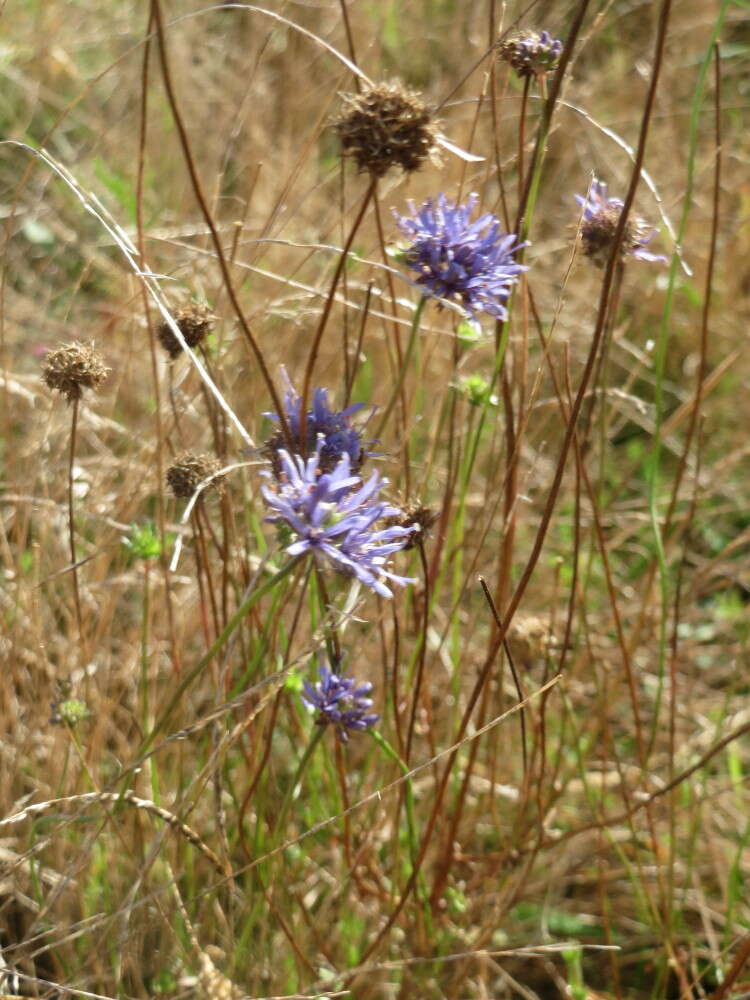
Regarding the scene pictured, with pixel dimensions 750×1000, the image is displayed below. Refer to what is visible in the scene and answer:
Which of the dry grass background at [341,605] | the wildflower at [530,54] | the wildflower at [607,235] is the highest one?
the wildflower at [530,54]

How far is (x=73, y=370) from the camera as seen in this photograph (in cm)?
95

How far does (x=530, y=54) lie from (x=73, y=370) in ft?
1.70

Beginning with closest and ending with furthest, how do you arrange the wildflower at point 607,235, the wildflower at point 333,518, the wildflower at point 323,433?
the wildflower at point 333,518 → the wildflower at point 323,433 → the wildflower at point 607,235

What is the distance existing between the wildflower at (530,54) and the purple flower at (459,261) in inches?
7.3

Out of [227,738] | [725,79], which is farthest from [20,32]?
[227,738]

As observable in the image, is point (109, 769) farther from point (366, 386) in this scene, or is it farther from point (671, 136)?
point (671, 136)

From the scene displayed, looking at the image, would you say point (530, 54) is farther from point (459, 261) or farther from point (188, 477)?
point (188, 477)

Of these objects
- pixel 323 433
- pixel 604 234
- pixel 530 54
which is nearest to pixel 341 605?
pixel 323 433

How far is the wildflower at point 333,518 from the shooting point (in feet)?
2.34

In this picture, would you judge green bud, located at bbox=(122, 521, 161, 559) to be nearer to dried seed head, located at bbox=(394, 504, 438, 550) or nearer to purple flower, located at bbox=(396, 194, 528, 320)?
dried seed head, located at bbox=(394, 504, 438, 550)

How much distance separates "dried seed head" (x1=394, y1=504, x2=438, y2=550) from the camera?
899 millimetres

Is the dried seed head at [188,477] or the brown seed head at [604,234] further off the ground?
the brown seed head at [604,234]

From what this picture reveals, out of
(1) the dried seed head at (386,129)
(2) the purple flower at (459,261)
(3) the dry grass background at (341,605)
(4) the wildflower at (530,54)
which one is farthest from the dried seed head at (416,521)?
(4) the wildflower at (530,54)

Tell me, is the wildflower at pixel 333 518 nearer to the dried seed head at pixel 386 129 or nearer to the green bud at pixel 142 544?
the dried seed head at pixel 386 129
